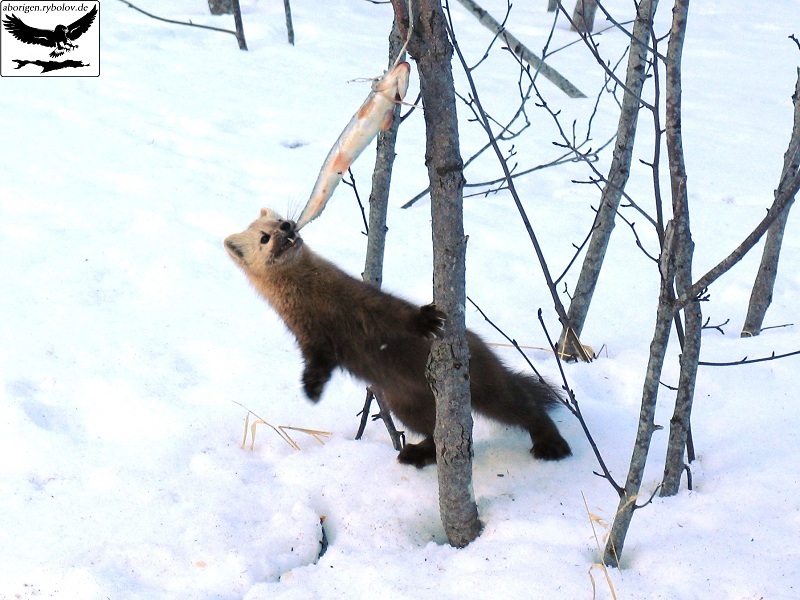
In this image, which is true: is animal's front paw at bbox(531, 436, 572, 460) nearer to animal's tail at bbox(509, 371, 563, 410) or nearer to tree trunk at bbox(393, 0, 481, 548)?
animal's tail at bbox(509, 371, 563, 410)

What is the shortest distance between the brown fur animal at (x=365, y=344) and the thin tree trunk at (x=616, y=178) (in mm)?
704

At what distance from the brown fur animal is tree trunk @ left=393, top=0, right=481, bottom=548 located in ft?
1.48

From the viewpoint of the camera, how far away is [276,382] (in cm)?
396

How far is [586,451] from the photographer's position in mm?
3291

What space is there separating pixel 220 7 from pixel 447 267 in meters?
9.41

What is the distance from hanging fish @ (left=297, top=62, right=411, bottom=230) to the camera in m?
2.09

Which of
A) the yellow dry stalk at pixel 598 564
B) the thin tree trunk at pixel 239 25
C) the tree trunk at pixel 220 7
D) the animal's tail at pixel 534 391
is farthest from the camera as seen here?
the tree trunk at pixel 220 7

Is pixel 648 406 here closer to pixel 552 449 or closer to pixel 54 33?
pixel 552 449

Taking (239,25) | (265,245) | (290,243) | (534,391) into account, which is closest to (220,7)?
(239,25)

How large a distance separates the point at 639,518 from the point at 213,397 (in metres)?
1.89

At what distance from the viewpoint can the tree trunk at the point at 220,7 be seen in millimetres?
10703

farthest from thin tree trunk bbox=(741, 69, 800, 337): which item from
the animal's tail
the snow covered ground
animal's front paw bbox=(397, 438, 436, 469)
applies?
animal's front paw bbox=(397, 438, 436, 469)

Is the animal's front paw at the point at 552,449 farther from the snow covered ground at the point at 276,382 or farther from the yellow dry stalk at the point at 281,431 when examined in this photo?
the yellow dry stalk at the point at 281,431

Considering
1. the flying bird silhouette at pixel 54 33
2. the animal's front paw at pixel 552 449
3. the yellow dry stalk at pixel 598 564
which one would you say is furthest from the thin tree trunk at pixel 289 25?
the yellow dry stalk at pixel 598 564
